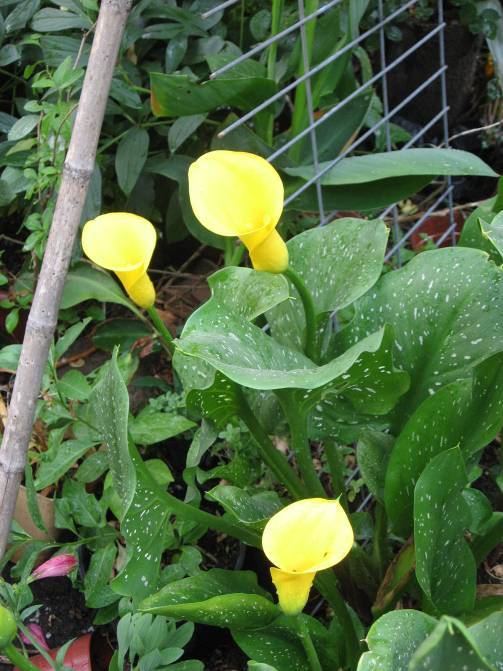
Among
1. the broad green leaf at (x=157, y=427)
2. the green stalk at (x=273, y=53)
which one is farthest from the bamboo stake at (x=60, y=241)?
the green stalk at (x=273, y=53)

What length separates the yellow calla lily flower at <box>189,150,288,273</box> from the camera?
0.59 metres

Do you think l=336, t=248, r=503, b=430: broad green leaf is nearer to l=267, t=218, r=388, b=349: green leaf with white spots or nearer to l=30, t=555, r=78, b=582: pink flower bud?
l=267, t=218, r=388, b=349: green leaf with white spots

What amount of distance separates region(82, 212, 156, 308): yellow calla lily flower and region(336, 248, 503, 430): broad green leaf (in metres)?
0.22

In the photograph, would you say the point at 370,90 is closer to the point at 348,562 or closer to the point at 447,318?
the point at 447,318

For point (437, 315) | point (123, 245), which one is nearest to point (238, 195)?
point (123, 245)

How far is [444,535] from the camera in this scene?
702mm

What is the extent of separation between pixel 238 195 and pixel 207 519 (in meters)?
0.32

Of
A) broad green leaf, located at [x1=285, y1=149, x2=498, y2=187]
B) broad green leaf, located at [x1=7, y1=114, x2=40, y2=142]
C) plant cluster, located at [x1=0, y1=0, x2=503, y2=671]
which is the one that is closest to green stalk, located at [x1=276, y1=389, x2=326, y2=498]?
plant cluster, located at [x1=0, y1=0, x2=503, y2=671]

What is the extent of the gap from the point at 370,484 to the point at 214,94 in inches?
20.5

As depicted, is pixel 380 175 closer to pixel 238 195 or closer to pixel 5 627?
pixel 238 195

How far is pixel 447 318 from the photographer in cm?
73

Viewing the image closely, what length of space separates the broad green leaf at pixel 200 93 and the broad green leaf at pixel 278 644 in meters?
0.61

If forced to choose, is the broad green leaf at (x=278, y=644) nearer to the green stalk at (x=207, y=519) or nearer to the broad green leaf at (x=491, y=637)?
the green stalk at (x=207, y=519)

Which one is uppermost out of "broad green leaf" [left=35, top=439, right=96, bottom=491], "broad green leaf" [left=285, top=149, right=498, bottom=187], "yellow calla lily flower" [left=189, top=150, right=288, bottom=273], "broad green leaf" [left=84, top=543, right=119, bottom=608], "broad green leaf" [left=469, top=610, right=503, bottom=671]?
"yellow calla lily flower" [left=189, top=150, right=288, bottom=273]
